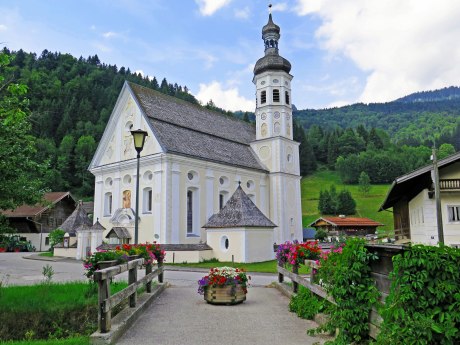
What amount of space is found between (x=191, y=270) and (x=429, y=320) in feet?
68.3

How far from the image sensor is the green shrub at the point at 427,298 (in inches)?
147

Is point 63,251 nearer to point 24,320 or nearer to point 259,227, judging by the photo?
point 259,227

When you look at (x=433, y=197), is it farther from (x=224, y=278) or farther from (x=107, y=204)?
(x=107, y=204)

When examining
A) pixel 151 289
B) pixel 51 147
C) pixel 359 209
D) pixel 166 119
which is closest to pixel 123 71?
pixel 51 147

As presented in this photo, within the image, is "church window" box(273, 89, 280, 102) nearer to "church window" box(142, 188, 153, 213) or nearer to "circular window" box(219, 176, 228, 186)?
"circular window" box(219, 176, 228, 186)

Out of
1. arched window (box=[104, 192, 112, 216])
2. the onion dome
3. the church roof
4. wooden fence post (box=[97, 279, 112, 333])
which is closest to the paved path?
wooden fence post (box=[97, 279, 112, 333])

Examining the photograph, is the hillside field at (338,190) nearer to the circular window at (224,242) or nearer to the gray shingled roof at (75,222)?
the gray shingled roof at (75,222)

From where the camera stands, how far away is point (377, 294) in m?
5.16

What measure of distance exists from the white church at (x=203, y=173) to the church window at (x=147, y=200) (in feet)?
0.28

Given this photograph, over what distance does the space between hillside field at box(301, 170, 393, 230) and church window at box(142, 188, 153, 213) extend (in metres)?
48.1

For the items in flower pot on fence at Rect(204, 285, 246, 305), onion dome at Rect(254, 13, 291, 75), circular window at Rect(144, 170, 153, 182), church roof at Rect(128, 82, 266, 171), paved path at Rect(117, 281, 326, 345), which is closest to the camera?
paved path at Rect(117, 281, 326, 345)

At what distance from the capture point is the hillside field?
81000 mm

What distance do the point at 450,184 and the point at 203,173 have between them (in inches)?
745

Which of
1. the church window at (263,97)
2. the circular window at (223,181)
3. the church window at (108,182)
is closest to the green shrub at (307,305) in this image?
the circular window at (223,181)
